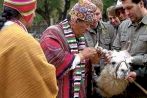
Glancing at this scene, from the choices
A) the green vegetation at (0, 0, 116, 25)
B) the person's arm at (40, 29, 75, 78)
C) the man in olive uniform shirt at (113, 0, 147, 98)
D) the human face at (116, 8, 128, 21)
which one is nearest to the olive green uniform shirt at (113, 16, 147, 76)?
the man in olive uniform shirt at (113, 0, 147, 98)

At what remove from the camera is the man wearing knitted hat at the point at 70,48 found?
4898 mm

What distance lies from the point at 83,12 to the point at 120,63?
2.31 feet

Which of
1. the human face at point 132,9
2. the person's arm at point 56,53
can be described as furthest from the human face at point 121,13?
the person's arm at point 56,53

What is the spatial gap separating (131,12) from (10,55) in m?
1.96

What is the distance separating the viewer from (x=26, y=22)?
13.3ft

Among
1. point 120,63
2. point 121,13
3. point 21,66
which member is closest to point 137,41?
point 120,63

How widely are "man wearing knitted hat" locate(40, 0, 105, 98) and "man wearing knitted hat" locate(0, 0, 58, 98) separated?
975 millimetres

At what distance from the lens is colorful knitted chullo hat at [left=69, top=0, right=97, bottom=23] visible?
504cm

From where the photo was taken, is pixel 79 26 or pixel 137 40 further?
pixel 137 40

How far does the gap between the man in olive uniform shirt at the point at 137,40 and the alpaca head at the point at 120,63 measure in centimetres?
7

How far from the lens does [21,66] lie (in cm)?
380

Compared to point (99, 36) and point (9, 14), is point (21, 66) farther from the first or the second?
point (99, 36)

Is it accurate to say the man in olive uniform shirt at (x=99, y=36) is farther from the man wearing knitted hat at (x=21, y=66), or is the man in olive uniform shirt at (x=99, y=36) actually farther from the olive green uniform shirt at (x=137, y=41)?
the man wearing knitted hat at (x=21, y=66)

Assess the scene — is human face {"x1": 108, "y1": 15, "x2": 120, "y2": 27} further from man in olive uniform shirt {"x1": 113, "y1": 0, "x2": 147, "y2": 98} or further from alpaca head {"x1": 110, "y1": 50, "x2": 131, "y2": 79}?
alpaca head {"x1": 110, "y1": 50, "x2": 131, "y2": 79}
